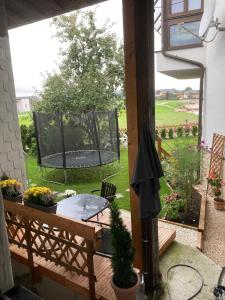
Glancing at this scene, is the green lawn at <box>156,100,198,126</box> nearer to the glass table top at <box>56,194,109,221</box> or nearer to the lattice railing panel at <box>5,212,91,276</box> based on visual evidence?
the glass table top at <box>56,194,109,221</box>

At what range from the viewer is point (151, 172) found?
2.55m

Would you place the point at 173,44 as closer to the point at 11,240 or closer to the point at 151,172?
the point at 151,172

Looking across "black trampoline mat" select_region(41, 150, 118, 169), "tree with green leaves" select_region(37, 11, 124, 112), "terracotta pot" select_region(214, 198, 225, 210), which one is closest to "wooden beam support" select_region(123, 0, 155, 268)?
"terracotta pot" select_region(214, 198, 225, 210)

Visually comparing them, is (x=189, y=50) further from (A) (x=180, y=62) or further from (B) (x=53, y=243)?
(B) (x=53, y=243)

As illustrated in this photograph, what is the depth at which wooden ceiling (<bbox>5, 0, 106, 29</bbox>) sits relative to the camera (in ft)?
10.1

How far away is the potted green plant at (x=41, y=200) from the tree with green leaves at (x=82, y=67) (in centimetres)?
774

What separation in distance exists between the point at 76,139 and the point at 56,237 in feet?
19.0

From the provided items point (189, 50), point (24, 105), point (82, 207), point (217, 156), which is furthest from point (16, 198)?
point (24, 105)

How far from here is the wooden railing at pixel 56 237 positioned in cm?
268

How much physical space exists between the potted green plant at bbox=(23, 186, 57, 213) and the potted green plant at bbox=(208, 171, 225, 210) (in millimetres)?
3793

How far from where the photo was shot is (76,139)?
28.0 feet

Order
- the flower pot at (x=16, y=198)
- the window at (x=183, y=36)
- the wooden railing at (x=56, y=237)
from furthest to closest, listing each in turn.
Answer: the window at (x=183, y=36) → the flower pot at (x=16, y=198) → the wooden railing at (x=56, y=237)

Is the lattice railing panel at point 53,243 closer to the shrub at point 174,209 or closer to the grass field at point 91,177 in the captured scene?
the shrub at point 174,209

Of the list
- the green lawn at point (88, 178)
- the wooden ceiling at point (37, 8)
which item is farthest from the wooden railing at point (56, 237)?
the green lawn at point (88, 178)
